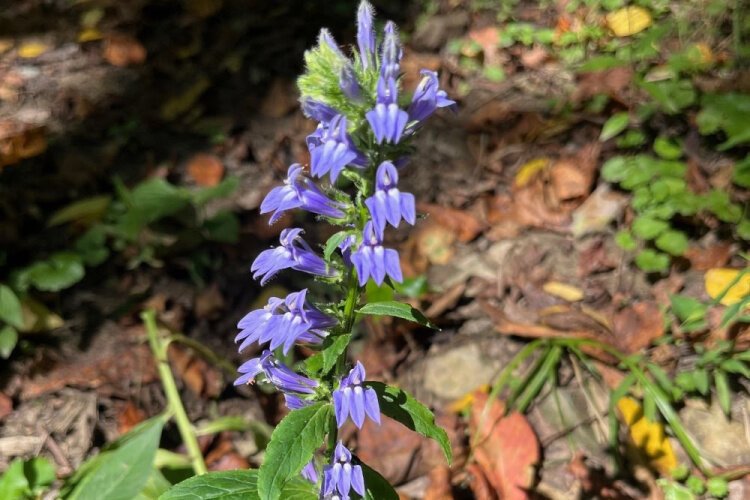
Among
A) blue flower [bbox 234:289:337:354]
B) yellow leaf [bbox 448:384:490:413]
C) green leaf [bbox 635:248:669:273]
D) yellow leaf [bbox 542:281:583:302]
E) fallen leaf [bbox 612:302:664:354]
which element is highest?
blue flower [bbox 234:289:337:354]

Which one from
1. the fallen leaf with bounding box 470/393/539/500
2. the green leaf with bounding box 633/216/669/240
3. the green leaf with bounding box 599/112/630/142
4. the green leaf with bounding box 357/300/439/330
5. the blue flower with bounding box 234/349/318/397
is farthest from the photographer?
the green leaf with bounding box 599/112/630/142

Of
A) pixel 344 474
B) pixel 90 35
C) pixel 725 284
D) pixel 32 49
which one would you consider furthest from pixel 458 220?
pixel 32 49

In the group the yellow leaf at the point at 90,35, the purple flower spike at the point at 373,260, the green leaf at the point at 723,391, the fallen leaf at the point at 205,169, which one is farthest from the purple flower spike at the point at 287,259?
the yellow leaf at the point at 90,35

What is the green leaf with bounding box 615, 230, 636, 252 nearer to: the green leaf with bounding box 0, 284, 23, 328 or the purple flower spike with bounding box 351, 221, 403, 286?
the purple flower spike with bounding box 351, 221, 403, 286

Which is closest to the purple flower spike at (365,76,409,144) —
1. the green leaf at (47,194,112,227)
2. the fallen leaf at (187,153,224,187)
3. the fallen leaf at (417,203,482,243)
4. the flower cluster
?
the flower cluster

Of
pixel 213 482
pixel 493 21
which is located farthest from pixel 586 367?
pixel 493 21

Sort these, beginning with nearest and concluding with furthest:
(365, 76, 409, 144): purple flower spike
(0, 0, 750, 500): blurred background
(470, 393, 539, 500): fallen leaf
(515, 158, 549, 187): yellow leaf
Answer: (365, 76, 409, 144): purple flower spike, (470, 393, 539, 500): fallen leaf, (0, 0, 750, 500): blurred background, (515, 158, 549, 187): yellow leaf

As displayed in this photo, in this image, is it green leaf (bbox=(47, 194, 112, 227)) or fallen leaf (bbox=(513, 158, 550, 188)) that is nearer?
green leaf (bbox=(47, 194, 112, 227))
